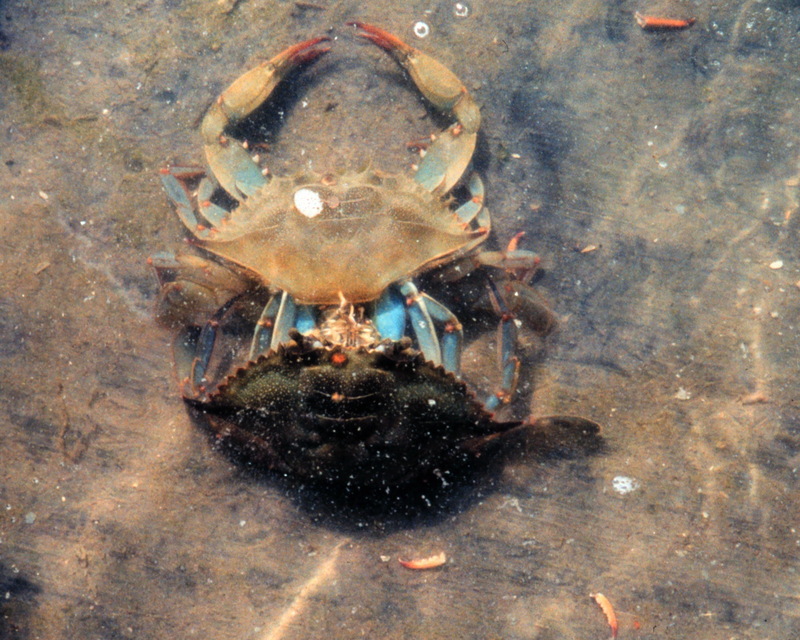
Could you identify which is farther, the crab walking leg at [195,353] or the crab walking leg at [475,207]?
the crab walking leg at [475,207]

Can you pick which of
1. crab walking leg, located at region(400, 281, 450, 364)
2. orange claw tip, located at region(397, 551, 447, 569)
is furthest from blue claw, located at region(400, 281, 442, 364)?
orange claw tip, located at region(397, 551, 447, 569)

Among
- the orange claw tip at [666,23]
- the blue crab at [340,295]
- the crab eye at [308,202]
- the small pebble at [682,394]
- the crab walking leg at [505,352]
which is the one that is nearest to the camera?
the blue crab at [340,295]

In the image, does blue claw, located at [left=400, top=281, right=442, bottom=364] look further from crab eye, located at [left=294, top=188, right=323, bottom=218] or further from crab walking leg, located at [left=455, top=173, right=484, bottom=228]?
crab eye, located at [left=294, top=188, right=323, bottom=218]

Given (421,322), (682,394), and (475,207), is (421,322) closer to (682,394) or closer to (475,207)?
(475,207)

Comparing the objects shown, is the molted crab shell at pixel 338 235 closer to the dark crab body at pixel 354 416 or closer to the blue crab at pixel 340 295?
the blue crab at pixel 340 295

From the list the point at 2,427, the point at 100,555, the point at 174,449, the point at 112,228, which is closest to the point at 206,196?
the point at 112,228

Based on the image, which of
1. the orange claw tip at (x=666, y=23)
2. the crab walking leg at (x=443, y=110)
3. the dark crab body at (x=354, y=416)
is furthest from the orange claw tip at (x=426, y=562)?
the orange claw tip at (x=666, y=23)
